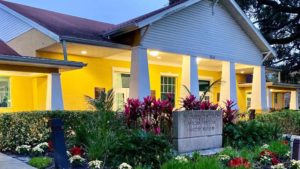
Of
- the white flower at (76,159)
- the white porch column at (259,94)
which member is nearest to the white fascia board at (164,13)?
the white porch column at (259,94)

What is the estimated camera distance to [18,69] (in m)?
13.7

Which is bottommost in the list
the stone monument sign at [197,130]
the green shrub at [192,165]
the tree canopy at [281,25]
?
the green shrub at [192,165]

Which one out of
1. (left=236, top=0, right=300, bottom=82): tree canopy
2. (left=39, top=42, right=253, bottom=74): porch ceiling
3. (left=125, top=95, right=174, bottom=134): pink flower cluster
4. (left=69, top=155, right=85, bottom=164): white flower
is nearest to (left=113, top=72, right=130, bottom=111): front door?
(left=39, top=42, right=253, bottom=74): porch ceiling

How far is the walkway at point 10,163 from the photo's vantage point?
23.2 ft

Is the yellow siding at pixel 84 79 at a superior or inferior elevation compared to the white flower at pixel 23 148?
superior

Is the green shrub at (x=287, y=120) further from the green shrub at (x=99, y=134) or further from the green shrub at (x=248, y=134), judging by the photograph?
the green shrub at (x=99, y=134)

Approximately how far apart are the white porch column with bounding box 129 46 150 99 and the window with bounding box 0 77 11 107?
5806 mm

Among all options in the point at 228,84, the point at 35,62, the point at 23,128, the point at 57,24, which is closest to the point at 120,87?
the point at 57,24

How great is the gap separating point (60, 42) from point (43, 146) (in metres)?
7.09

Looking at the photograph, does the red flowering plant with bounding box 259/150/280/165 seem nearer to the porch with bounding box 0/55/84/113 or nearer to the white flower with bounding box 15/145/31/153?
the white flower with bounding box 15/145/31/153

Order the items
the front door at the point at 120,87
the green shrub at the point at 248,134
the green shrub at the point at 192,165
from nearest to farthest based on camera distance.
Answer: the green shrub at the point at 192,165 < the green shrub at the point at 248,134 < the front door at the point at 120,87

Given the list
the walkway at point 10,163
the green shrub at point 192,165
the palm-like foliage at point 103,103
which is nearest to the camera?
the green shrub at point 192,165

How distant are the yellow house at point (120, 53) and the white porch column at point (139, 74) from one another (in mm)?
48

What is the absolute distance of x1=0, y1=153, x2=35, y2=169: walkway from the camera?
7084 millimetres
